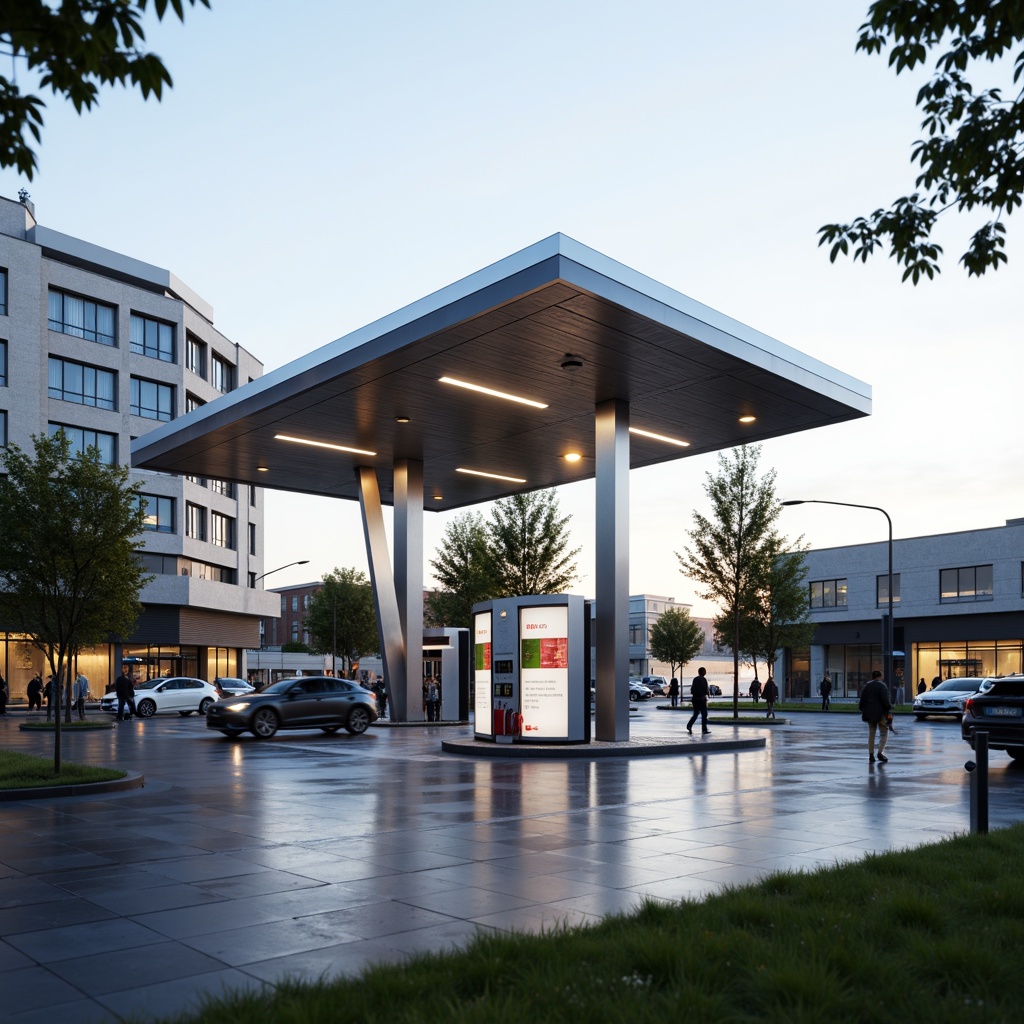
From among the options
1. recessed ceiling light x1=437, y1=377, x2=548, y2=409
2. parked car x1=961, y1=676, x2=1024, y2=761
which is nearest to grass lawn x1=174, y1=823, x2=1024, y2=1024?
parked car x1=961, y1=676, x2=1024, y2=761

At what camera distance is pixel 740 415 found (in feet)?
80.1

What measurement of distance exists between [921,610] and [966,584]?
320 centimetres

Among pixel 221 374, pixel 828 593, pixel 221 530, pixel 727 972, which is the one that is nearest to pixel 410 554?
pixel 727 972

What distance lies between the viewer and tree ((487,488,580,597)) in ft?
150

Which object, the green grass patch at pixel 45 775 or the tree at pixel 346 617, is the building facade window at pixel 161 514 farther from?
the green grass patch at pixel 45 775

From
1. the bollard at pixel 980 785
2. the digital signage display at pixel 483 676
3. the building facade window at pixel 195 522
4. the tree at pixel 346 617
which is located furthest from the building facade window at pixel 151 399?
the bollard at pixel 980 785

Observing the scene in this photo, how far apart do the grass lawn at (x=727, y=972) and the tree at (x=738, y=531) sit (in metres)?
30.7

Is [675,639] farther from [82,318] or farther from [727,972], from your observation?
[727,972]

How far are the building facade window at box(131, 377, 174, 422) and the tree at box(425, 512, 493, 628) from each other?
17933mm

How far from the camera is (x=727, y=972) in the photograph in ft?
17.5

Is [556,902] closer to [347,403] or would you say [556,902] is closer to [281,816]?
[281,816]

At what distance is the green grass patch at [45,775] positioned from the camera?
14734 mm

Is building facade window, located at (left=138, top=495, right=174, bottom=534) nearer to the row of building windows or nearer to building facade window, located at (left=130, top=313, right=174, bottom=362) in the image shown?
building facade window, located at (left=130, top=313, right=174, bottom=362)

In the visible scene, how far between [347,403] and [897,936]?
18810 mm
